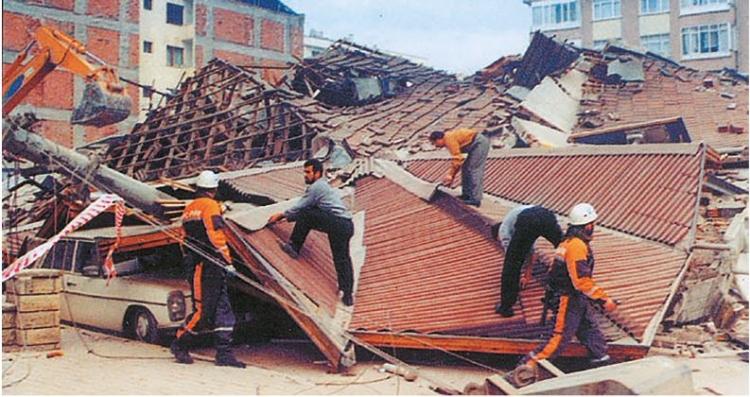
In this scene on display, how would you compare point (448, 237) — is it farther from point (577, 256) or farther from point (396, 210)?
point (577, 256)

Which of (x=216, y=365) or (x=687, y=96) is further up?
(x=687, y=96)

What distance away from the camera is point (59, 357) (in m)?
6.92

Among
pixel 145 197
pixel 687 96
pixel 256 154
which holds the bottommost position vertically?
pixel 145 197

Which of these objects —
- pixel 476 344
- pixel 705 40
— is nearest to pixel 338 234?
pixel 476 344

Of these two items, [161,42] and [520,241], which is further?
[161,42]

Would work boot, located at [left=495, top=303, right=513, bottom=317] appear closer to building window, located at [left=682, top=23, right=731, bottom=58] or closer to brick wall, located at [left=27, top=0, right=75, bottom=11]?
building window, located at [left=682, top=23, right=731, bottom=58]

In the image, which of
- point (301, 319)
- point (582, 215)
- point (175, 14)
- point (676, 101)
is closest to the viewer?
point (582, 215)

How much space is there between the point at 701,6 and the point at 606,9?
335cm

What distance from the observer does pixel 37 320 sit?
6945mm

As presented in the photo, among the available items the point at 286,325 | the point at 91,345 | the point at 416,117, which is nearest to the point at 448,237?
the point at 286,325

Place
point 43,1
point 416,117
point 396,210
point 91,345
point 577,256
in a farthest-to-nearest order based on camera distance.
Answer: point 43,1, point 416,117, point 396,210, point 91,345, point 577,256

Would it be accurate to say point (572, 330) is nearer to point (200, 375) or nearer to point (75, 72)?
point (200, 375)

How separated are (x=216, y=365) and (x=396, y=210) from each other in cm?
305

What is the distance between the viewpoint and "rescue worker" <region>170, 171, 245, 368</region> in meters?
6.56
